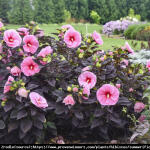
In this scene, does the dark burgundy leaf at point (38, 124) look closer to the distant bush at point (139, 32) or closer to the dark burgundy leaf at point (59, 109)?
the dark burgundy leaf at point (59, 109)

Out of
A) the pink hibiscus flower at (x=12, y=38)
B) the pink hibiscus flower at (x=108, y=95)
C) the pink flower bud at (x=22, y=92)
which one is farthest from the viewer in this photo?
the pink hibiscus flower at (x=12, y=38)

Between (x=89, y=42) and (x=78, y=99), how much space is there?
1.96ft

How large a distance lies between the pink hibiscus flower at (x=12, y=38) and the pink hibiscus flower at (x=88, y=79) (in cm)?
59

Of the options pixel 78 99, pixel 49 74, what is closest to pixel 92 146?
pixel 78 99

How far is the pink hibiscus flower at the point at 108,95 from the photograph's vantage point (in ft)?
6.99

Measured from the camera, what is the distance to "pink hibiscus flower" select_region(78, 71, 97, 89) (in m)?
2.23

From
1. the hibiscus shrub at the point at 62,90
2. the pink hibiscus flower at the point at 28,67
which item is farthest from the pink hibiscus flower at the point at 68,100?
the pink hibiscus flower at the point at 28,67

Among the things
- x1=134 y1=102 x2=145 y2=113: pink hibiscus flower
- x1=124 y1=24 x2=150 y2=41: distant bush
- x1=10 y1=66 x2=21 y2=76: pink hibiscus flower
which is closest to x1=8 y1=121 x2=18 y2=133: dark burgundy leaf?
x1=10 y1=66 x2=21 y2=76: pink hibiscus flower

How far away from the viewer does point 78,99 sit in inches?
85.7

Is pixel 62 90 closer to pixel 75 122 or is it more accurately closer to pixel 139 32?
pixel 75 122

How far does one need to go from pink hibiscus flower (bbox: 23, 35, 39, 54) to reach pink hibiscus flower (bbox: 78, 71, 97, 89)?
1.52 ft

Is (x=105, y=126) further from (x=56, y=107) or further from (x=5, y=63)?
(x=5, y=63)

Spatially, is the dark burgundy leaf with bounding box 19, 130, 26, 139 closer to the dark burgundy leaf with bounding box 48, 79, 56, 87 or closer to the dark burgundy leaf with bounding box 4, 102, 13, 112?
the dark burgundy leaf with bounding box 4, 102, 13, 112

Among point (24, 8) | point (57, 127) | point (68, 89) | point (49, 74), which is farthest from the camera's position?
point (24, 8)
